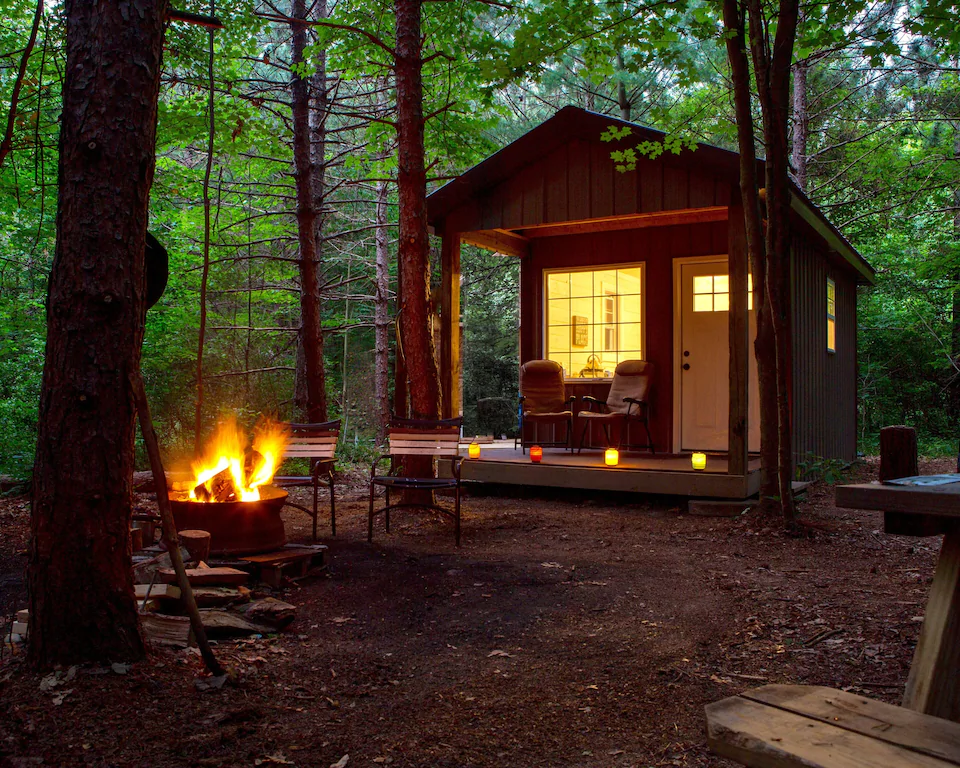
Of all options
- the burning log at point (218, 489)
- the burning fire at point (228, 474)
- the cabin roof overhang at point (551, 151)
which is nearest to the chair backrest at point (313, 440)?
the burning fire at point (228, 474)

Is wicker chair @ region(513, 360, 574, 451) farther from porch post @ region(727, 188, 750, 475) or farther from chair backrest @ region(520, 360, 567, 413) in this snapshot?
porch post @ region(727, 188, 750, 475)

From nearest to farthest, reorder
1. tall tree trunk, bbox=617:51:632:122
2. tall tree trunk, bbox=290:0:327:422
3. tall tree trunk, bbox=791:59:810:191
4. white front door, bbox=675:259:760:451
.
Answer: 1. white front door, bbox=675:259:760:451
2. tall tree trunk, bbox=290:0:327:422
3. tall tree trunk, bbox=791:59:810:191
4. tall tree trunk, bbox=617:51:632:122

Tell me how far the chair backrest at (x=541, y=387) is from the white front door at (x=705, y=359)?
1435 millimetres

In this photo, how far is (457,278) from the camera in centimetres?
845

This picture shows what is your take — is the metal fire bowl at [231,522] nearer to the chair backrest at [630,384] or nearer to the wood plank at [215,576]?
the wood plank at [215,576]

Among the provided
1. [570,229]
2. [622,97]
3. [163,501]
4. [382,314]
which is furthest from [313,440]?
[622,97]

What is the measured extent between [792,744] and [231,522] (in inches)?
145

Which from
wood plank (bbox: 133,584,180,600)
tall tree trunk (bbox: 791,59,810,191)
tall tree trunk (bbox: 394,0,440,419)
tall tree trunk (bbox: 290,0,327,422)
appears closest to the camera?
wood plank (bbox: 133,584,180,600)

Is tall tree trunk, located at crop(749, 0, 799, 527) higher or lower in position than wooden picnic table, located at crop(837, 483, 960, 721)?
higher

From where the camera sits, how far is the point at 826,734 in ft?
5.04

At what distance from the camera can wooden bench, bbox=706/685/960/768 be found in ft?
4.71

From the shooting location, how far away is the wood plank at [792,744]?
1.42m

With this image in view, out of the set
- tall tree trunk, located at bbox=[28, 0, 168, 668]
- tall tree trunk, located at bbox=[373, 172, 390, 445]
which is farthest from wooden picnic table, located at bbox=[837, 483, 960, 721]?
tall tree trunk, located at bbox=[373, 172, 390, 445]

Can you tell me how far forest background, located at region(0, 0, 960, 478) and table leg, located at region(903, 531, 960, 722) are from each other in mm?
3845
